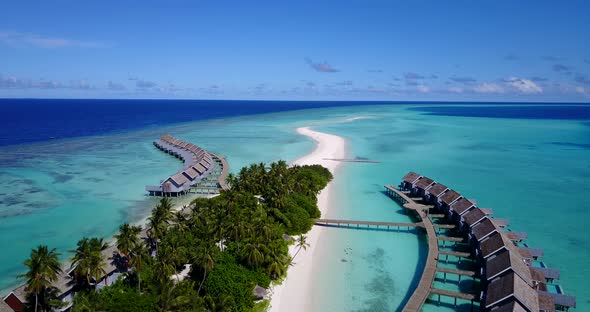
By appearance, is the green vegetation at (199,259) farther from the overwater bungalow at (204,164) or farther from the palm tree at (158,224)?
the overwater bungalow at (204,164)

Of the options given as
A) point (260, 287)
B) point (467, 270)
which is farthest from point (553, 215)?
point (260, 287)

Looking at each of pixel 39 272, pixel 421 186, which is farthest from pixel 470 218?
pixel 39 272

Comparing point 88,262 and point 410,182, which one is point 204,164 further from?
point 88,262

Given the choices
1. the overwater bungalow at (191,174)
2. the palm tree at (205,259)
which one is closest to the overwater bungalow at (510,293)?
the palm tree at (205,259)

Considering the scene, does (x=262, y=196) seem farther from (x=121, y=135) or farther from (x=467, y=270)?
(x=121, y=135)

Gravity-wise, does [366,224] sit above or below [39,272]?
below
